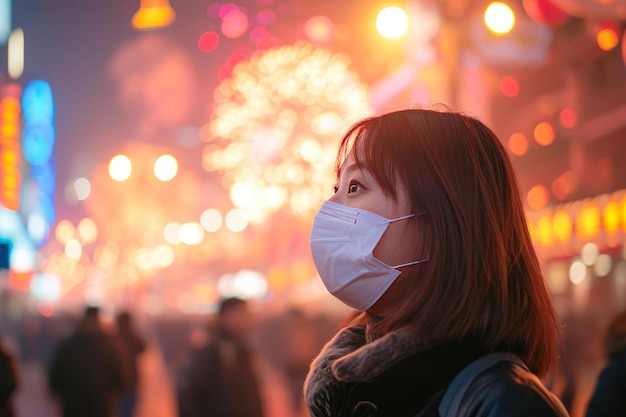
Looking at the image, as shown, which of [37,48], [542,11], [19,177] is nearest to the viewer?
[542,11]

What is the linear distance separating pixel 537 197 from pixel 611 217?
7268 millimetres

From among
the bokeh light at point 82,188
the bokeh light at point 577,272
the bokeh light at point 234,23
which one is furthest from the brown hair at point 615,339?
the bokeh light at point 577,272

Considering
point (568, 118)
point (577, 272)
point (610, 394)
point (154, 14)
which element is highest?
point (154, 14)

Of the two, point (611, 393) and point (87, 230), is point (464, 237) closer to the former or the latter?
point (611, 393)

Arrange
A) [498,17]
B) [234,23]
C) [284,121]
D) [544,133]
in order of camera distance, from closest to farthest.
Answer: [498,17]
[284,121]
[234,23]
[544,133]

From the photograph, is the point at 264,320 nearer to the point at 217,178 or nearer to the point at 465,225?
the point at 217,178

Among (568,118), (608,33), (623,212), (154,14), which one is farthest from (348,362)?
(568,118)

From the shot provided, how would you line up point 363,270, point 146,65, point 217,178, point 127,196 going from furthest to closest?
point 127,196, point 217,178, point 146,65, point 363,270

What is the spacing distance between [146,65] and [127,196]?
5728mm

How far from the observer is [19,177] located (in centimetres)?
2148

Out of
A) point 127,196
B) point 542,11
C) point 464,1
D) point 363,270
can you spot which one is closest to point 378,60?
point 542,11

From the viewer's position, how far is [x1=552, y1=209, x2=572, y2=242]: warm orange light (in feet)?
60.5

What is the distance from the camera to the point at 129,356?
9211mm

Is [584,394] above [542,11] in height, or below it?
below
